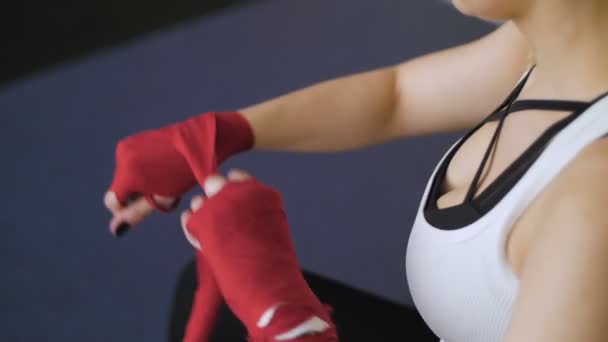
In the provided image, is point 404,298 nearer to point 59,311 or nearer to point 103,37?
point 59,311

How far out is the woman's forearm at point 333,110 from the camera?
0.67 m

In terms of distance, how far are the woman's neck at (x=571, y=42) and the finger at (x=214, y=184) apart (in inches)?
9.6

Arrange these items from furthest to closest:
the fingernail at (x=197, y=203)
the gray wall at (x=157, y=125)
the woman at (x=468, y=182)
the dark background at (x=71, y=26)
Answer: the dark background at (x=71, y=26)
the gray wall at (x=157, y=125)
the fingernail at (x=197, y=203)
the woman at (x=468, y=182)

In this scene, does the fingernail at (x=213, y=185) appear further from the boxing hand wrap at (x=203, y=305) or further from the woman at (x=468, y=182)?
the boxing hand wrap at (x=203, y=305)

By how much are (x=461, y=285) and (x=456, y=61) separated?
Result: 262 mm

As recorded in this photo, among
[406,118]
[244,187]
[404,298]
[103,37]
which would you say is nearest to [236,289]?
[244,187]

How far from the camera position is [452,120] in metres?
0.68

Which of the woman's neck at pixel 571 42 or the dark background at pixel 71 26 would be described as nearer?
the woman's neck at pixel 571 42

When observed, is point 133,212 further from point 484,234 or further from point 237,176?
point 484,234

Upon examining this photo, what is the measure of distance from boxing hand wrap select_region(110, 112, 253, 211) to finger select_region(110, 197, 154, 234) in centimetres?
1

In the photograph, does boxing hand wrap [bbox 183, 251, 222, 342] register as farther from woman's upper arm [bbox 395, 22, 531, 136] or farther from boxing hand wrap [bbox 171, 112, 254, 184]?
woman's upper arm [bbox 395, 22, 531, 136]

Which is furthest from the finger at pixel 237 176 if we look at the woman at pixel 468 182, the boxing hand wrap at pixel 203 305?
the boxing hand wrap at pixel 203 305

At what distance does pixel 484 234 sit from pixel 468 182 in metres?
0.10

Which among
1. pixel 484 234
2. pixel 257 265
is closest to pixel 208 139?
pixel 257 265
